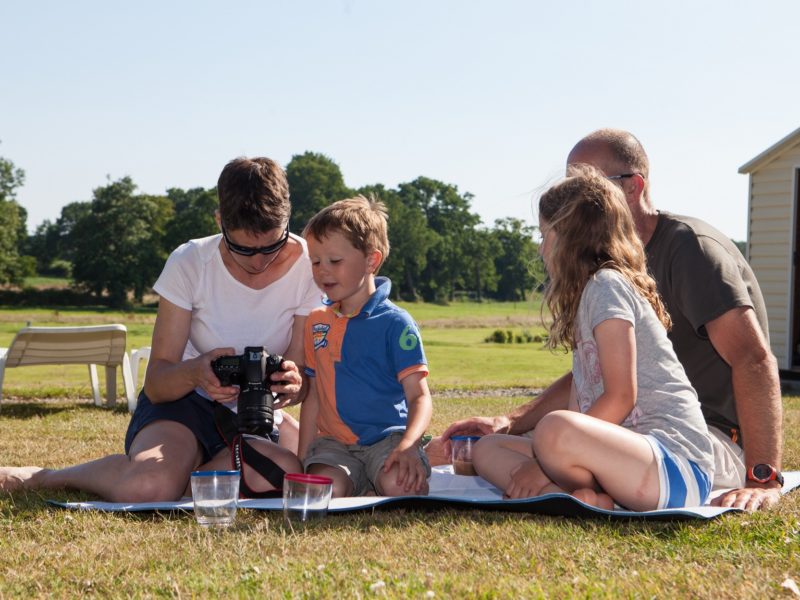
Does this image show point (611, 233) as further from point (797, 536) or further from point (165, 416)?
point (165, 416)

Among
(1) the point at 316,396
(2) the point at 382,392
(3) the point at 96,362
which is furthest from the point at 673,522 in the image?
(3) the point at 96,362

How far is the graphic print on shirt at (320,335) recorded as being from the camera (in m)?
4.24

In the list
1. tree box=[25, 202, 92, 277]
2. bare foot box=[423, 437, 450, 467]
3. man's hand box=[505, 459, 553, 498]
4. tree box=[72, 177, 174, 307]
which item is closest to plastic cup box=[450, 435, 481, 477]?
bare foot box=[423, 437, 450, 467]

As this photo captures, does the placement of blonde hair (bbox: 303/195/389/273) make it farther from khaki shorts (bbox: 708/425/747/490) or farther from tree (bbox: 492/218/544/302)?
tree (bbox: 492/218/544/302)

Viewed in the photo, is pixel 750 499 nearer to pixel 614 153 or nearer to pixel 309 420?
pixel 614 153

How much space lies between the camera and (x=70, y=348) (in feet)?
31.4

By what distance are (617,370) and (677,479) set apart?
1.54 ft

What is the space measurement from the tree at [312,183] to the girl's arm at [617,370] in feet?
254

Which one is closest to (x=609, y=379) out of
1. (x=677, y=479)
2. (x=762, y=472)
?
(x=677, y=479)

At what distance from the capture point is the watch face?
3637 millimetres

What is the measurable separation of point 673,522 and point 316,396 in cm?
171

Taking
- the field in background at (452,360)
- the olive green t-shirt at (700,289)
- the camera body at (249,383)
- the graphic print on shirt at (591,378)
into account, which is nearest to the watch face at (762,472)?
the olive green t-shirt at (700,289)

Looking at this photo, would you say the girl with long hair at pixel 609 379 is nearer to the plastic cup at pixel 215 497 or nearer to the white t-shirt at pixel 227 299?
the plastic cup at pixel 215 497

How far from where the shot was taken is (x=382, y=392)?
415 centimetres
